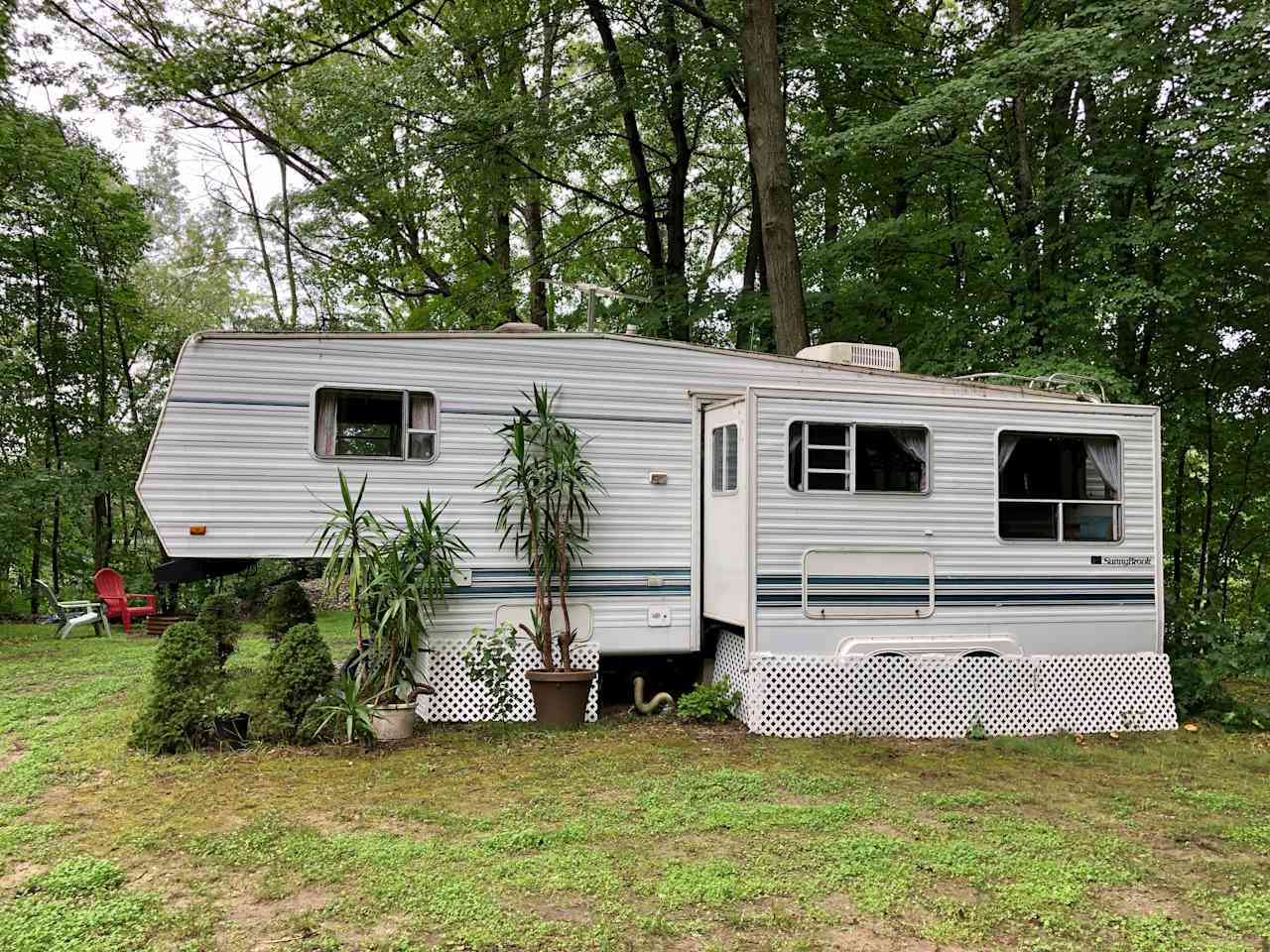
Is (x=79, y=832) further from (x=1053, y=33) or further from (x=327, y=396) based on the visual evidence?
(x=1053, y=33)

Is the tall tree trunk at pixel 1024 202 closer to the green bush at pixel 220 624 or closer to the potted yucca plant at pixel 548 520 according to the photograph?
the potted yucca plant at pixel 548 520

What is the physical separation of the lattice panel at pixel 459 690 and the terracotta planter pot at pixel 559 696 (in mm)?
160

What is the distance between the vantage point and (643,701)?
25.8ft

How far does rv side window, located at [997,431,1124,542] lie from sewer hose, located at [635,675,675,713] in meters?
3.21

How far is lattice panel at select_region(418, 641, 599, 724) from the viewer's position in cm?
732

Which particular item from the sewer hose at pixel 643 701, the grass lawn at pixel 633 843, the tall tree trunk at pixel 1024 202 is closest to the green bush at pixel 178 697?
the grass lawn at pixel 633 843

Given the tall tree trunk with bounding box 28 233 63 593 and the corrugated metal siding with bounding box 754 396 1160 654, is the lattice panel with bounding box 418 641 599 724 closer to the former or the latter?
the corrugated metal siding with bounding box 754 396 1160 654

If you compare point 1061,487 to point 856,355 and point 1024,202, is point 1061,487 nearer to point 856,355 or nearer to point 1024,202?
point 856,355

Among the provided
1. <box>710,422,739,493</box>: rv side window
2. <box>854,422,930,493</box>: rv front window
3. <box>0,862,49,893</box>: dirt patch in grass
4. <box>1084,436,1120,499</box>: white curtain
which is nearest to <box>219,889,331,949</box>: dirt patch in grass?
<box>0,862,49,893</box>: dirt patch in grass

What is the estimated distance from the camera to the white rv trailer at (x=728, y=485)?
7.09m

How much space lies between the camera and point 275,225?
21.8 meters

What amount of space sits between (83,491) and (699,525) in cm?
1072

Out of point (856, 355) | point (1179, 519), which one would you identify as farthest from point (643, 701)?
point (1179, 519)

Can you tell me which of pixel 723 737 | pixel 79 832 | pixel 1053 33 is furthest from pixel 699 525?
pixel 1053 33
